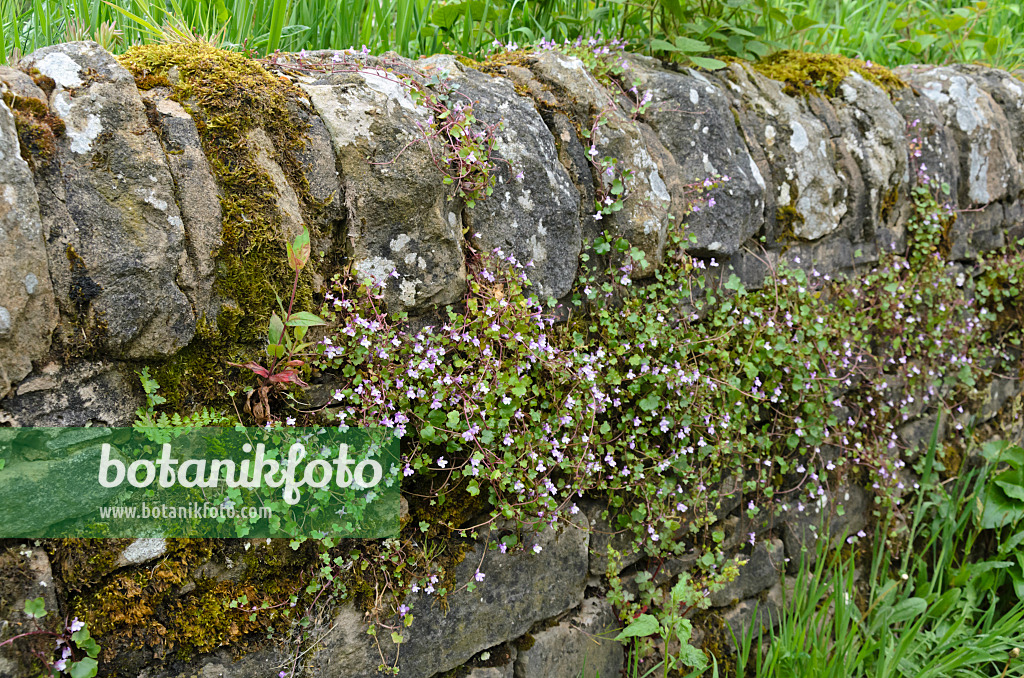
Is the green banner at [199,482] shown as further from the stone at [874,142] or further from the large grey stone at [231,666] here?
the stone at [874,142]

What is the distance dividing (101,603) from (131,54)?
136 centimetres

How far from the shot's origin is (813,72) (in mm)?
3057

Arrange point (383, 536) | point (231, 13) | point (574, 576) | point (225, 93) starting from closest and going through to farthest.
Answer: point (225, 93) < point (383, 536) < point (574, 576) < point (231, 13)

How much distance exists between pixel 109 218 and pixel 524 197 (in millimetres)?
1135

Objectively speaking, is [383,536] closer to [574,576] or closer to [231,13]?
[574,576]

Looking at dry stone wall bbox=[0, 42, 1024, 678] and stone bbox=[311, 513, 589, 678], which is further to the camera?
stone bbox=[311, 513, 589, 678]

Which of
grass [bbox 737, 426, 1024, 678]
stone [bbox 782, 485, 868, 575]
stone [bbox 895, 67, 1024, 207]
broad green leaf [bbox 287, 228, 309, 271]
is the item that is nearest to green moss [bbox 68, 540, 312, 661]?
broad green leaf [bbox 287, 228, 309, 271]

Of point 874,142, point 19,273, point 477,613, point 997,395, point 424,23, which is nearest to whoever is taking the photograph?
point 19,273

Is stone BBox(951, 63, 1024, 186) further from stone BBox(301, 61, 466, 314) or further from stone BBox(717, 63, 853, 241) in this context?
stone BBox(301, 61, 466, 314)

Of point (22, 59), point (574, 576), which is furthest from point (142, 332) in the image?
point (574, 576)

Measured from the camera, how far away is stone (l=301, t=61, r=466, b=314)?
1.81 m

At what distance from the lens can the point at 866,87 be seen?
306cm

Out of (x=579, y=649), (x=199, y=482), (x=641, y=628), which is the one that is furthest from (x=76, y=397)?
(x=641, y=628)

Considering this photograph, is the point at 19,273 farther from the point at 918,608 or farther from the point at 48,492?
the point at 918,608
